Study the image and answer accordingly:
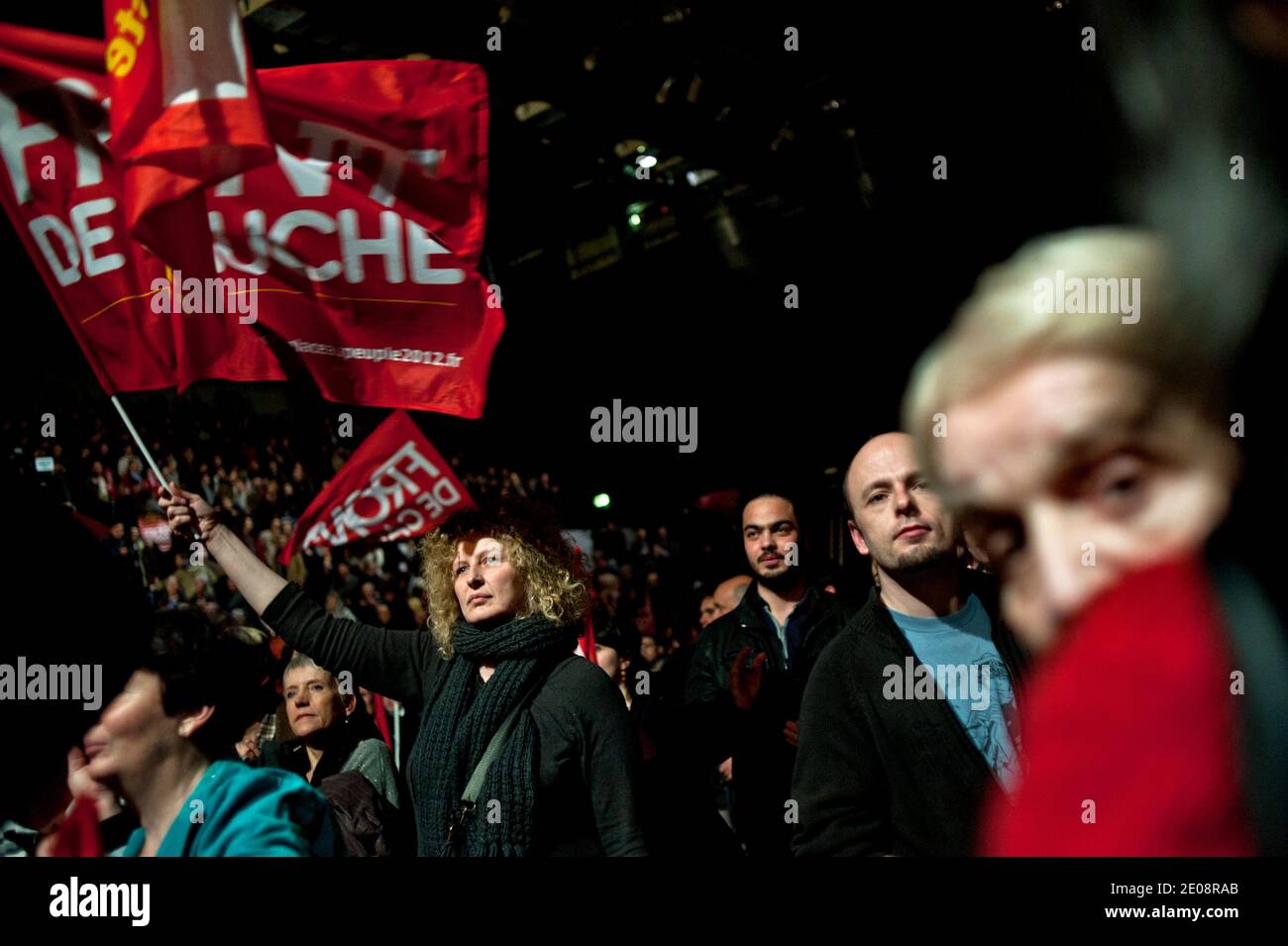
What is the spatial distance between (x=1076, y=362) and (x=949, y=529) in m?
1.77

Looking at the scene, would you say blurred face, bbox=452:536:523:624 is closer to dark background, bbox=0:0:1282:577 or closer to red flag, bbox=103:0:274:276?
red flag, bbox=103:0:274:276

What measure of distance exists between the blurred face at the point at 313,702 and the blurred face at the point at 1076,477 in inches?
132

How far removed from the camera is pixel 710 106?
11.4m

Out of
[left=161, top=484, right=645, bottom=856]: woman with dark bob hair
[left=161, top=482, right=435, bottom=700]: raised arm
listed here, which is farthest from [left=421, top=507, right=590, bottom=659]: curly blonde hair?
[left=161, top=482, right=435, bottom=700]: raised arm

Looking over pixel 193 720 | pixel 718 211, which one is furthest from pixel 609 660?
pixel 718 211

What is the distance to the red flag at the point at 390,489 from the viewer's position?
4.45m

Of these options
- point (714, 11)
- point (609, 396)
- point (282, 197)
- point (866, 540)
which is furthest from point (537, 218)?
point (866, 540)

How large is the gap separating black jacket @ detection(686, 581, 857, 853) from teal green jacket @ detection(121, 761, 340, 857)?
2.04 meters

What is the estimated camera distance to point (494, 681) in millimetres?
2887

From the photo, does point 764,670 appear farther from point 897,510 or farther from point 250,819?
point 250,819

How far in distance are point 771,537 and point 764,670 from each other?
516 millimetres

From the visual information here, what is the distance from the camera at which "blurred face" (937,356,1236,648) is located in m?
0.59

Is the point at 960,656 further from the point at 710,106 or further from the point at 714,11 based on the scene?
the point at 710,106

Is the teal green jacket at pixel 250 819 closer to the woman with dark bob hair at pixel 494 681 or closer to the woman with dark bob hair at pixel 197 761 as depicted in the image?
the woman with dark bob hair at pixel 197 761
